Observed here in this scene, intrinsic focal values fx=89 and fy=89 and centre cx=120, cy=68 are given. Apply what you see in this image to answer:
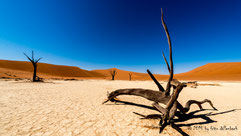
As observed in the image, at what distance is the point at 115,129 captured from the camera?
9.30 ft

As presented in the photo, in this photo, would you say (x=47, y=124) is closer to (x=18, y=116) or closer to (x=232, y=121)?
(x=18, y=116)

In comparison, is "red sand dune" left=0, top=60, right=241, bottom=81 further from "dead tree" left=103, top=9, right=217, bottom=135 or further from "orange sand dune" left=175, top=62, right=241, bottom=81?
"dead tree" left=103, top=9, right=217, bottom=135

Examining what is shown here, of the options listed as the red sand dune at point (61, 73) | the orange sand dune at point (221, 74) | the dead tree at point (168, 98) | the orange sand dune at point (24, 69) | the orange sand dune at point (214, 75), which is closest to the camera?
the dead tree at point (168, 98)

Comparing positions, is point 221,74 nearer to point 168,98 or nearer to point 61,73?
point 168,98

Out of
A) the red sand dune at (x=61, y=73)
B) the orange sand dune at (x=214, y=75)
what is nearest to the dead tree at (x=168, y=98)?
the red sand dune at (x=61, y=73)

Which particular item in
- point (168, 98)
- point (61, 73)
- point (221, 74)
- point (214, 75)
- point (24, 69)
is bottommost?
point (61, 73)

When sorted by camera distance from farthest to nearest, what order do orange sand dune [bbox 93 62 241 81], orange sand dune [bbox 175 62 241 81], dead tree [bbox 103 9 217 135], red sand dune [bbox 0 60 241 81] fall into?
orange sand dune [bbox 93 62 241 81], orange sand dune [bbox 175 62 241 81], red sand dune [bbox 0 60 241 81], dead tree [bbox 103 9 217 135]

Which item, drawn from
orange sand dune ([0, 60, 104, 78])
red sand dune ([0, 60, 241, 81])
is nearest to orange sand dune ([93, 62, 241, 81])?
red sand dune ([0, 60, 241, 81])

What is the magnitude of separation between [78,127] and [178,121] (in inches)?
141

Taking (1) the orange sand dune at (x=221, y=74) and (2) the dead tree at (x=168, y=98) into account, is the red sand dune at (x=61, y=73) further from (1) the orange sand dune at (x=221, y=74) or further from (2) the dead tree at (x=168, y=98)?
(2) the dead tree at (x=168, y=98)

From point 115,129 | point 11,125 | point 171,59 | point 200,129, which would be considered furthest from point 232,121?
point 11,125

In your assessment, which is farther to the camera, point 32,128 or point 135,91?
point 135,91

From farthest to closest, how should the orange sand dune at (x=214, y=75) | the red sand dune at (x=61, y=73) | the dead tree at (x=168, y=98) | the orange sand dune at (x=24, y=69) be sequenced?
the orange sand dune at (x=214, y=75), the red sand dune at (x=61, y=73), the orange sand dune at (x=24, y=69), the dead tree at (x=168, y=98)

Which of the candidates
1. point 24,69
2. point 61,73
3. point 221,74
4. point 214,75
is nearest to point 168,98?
point 61,73
